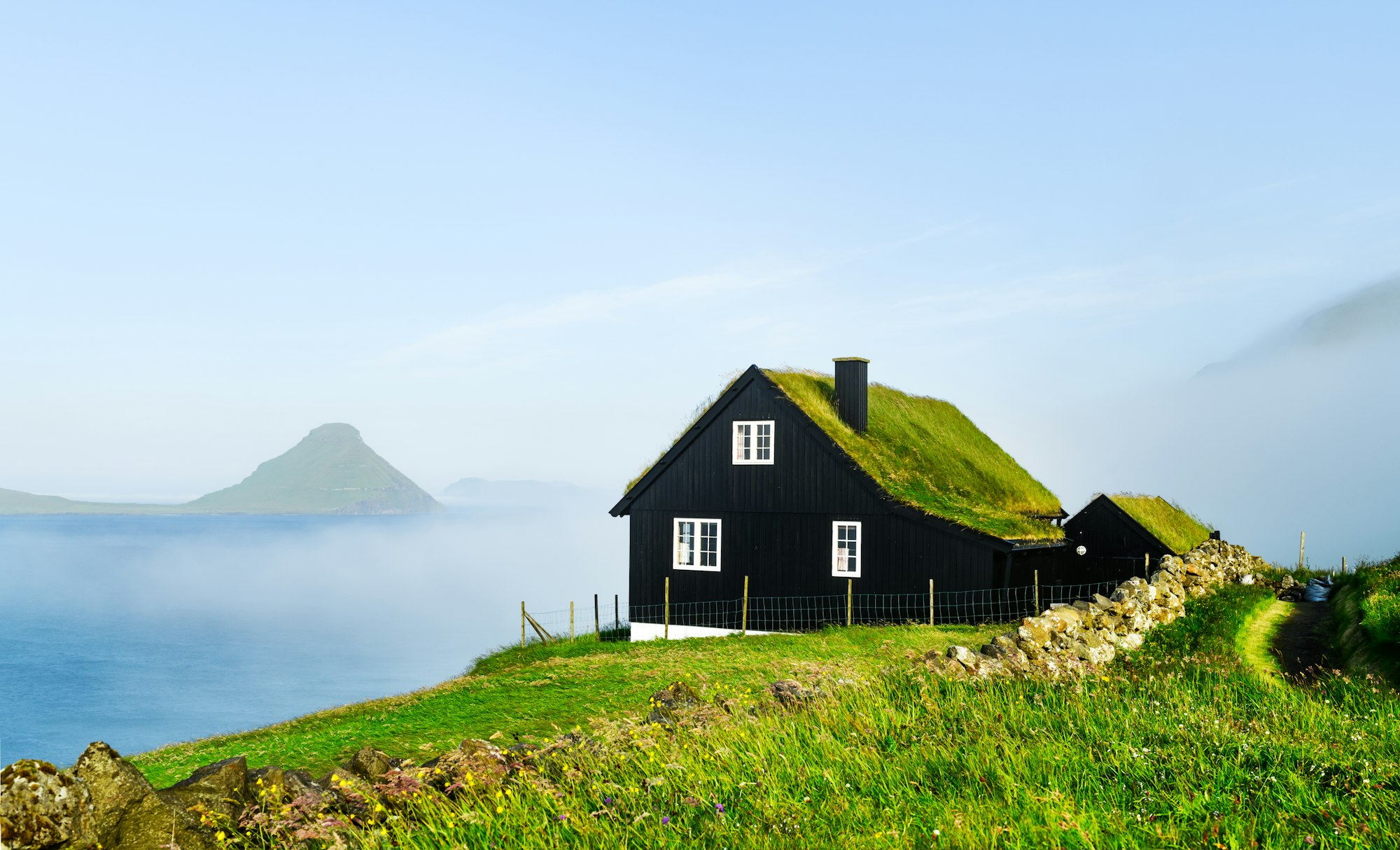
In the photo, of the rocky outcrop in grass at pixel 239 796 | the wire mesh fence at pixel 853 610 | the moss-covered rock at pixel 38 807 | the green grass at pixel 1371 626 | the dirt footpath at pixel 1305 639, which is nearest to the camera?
the moss-covered rock at pixel 38 807

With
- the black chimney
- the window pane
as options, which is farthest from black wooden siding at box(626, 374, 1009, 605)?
the black chimney

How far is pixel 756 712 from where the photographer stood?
9547 millimetres

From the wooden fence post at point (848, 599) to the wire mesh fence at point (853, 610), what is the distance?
2 cm

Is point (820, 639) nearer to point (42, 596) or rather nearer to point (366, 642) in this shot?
point (366, 642)

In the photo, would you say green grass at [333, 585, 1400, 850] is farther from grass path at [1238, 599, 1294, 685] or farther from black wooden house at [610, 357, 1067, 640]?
black wooden house at [610, 357, 1067, 640]

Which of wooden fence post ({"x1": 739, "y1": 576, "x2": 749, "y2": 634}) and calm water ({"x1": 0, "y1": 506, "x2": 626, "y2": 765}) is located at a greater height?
wooden fence post ({"x1": 739, "y1": 576, "x2": 749, "y2": 634})

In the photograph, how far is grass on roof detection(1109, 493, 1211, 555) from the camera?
34906 mm

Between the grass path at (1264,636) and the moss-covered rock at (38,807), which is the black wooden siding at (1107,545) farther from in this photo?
the moss-covered rock at (38,807)

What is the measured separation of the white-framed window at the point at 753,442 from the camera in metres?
29.6

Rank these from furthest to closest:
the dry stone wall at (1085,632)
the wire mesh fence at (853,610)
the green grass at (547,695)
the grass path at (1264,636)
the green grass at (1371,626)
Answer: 1. the wire mesh fence at (853,610)
2. the grass path at (1264,636)
3. the green grass at (1371,626)
4. the green grass at (547,695)
5. the dry stone wall at (1085,632)

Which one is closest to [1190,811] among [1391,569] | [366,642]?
[1391,569]

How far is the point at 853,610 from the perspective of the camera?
28.3 m

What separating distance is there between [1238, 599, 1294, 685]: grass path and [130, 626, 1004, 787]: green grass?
18.5ft

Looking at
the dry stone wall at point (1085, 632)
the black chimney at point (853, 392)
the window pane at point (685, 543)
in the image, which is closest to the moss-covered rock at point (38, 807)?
the dry stone wall at point (1085, 632)
